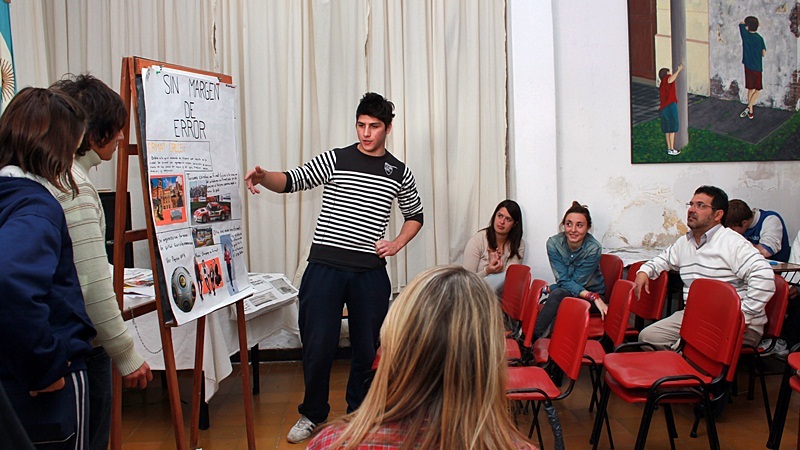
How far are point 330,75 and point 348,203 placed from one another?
1680 mm

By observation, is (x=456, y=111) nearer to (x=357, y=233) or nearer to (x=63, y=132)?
(x=357, y=233)

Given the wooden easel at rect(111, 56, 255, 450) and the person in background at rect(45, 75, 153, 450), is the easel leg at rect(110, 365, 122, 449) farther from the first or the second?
the person in background at rect(45, 75, 153, 450)

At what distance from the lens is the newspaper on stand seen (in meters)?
3.88

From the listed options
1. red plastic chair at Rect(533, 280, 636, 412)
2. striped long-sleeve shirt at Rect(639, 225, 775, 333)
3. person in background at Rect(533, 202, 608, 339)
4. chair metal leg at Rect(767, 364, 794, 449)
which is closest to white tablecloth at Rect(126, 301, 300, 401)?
red plastic chair at Rect(533, 280, 636, 412)

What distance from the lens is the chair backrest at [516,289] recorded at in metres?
3.80

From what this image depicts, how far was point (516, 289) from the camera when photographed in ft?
12.9

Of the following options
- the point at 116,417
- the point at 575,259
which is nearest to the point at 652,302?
the point at 575,259

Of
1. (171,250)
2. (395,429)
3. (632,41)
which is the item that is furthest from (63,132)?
(632,41)

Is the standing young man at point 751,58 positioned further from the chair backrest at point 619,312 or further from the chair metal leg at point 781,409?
the chair metal leg at point 781,409

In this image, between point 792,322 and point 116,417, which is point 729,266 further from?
point 116,417

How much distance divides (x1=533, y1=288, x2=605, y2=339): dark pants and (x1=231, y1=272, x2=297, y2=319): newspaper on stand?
5.17 feet

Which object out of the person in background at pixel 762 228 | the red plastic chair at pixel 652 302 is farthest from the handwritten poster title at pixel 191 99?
the person in background at pixel 762 228

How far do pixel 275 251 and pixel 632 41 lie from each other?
10.3 ft

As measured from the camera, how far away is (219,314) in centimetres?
358
